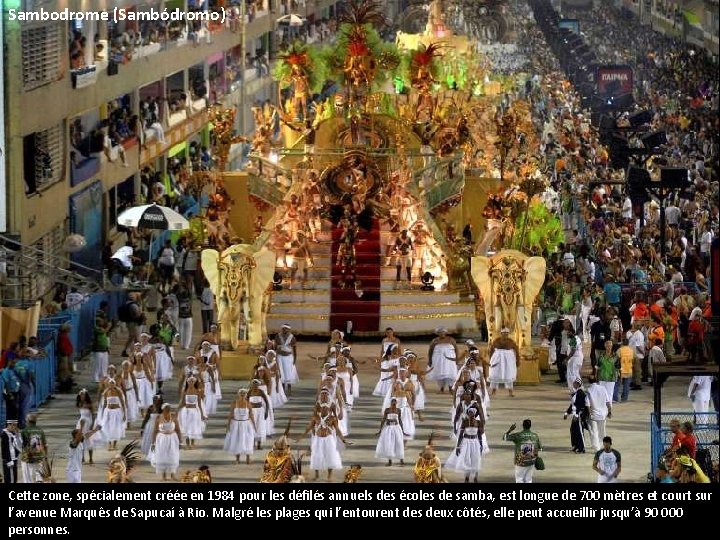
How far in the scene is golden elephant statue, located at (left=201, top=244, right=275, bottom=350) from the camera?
144 feet

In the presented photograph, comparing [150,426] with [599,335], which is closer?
[150,426]

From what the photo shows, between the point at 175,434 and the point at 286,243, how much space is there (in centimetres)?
1478

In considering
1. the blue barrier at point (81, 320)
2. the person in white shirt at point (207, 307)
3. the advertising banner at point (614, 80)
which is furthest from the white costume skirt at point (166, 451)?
the advertising banner at point (614, 80)

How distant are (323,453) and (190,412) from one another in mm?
3112

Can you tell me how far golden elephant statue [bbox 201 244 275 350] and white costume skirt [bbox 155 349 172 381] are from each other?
2.11 m

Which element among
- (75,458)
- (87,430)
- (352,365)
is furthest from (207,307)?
(75,458)

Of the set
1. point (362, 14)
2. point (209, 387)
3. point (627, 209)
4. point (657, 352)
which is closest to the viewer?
point (209, 387)

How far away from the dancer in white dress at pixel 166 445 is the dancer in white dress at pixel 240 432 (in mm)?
1302

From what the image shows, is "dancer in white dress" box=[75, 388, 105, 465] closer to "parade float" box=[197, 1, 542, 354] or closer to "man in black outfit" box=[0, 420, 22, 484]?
"man in black outfit" box=[0, 420, 22, 484]

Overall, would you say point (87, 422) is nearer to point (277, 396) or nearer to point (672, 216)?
point (277, 396)

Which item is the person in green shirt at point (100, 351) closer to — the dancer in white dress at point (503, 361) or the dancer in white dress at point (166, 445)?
the dancer in white dress at point (503, 361)

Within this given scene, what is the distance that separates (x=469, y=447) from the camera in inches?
1387

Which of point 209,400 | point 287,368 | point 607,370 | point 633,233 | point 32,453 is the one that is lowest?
point 633,233
